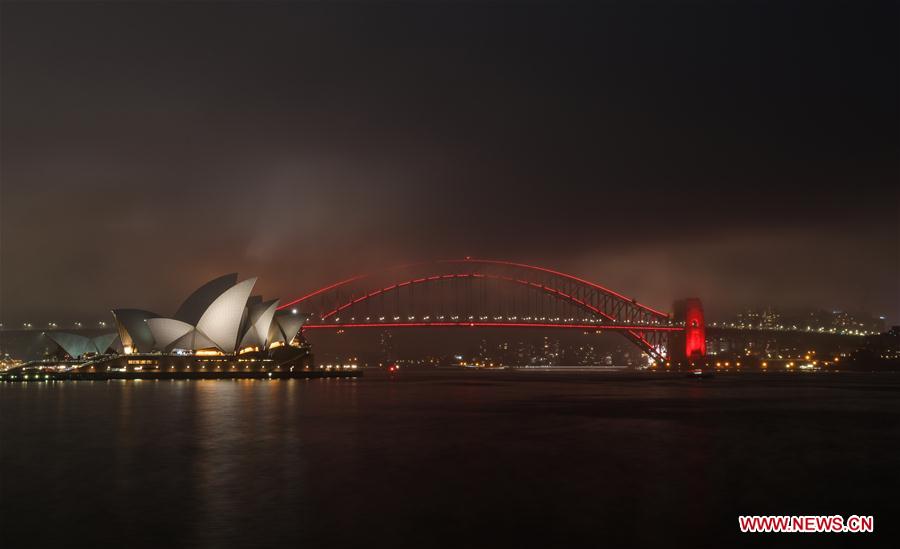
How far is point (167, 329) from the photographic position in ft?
266

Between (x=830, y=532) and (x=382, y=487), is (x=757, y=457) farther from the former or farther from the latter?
(x=382, y=487)

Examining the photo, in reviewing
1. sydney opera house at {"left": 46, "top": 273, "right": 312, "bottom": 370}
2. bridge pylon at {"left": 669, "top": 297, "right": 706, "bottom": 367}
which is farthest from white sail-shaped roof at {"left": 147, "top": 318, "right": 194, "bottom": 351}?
bridge pylon at {"left": 669, "top": 297, "right": 706, "bottom": 367}

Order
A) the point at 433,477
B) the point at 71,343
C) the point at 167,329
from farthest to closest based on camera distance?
the point at 71,343 → the point at 167,329 → the point at 433,477

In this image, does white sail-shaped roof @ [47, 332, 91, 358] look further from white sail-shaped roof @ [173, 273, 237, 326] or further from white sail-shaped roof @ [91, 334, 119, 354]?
white sail-shaped roof @ [173, 273, 237, 326]

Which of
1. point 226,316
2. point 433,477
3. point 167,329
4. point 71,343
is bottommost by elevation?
point 433,477

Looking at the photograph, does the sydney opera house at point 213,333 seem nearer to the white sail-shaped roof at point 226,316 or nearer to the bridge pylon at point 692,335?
the white sail-shaped roof at point 226,316

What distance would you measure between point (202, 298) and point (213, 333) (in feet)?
13.0

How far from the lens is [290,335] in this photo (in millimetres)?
92188

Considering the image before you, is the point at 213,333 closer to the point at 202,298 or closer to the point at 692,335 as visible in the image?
the point at 202,298

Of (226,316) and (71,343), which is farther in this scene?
(71,343)

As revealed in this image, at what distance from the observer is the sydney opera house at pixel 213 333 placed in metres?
77.4

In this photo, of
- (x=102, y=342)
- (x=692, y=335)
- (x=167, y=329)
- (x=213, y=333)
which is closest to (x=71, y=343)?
(x=102, y=342)

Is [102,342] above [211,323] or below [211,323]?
below

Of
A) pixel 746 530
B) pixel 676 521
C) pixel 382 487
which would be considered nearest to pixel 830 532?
pixel 746 530
